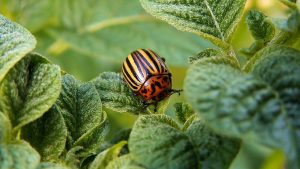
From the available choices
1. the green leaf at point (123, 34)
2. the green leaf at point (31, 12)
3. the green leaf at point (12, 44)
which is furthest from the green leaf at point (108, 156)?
the green leaf at point (123, 34)

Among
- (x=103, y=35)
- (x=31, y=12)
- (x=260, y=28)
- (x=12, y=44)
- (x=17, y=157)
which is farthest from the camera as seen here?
(x=103, y=35)

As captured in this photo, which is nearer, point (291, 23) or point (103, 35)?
point (291, 23)

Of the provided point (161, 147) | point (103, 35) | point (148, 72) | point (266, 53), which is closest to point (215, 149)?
point (161, 147)

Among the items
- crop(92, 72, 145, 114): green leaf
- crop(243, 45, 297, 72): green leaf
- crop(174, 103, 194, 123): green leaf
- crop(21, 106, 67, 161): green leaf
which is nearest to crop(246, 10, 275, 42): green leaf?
crop(243, 45, 297, 72): green leaf

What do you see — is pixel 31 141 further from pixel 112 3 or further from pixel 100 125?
pixel 112 3

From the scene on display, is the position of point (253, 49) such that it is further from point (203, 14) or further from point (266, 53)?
point (203, 14)

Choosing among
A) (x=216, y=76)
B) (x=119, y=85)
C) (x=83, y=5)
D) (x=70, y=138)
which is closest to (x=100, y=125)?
(x=70, y=138)

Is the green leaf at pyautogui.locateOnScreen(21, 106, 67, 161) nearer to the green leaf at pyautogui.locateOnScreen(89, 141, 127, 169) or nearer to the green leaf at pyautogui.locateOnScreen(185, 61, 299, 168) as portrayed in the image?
the green leaf at pyautogui.locateOnScreen(89, 141, 127, 169)

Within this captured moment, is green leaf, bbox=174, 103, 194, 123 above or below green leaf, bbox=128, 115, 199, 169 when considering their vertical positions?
below
